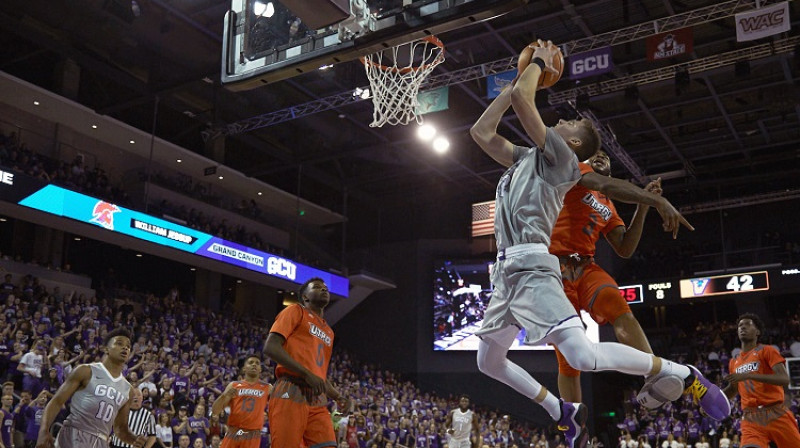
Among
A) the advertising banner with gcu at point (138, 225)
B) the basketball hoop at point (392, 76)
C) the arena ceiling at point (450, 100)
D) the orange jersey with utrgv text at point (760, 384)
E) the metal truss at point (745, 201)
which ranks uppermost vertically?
the arena ceiling at point (450, 100)

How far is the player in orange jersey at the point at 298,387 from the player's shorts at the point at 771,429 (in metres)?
3.79

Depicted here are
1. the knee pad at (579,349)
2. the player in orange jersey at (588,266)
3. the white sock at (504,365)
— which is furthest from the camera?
the player in orange jersey at (588,266)

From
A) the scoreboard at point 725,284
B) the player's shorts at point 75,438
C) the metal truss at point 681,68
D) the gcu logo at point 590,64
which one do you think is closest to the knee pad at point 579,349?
the player's shorts at point 75,438

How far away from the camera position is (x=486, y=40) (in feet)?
58.7

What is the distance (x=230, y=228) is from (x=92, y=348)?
35.5 ft

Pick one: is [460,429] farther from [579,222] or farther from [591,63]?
[579,222]

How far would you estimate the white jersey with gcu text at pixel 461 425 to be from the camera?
15.1 metres

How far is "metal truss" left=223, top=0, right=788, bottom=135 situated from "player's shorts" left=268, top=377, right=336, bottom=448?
12061mm

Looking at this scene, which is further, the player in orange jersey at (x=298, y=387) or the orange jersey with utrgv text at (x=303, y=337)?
the orange jersey with utrgv text at (x=303, y=337)

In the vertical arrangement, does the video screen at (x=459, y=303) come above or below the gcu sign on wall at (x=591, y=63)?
below

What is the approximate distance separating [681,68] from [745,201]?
9391mm

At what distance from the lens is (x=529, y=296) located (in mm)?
3996

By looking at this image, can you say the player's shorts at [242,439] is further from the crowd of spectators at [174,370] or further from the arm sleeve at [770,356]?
the arm sleeve at [770,356]

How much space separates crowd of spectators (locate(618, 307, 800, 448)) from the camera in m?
19.8
